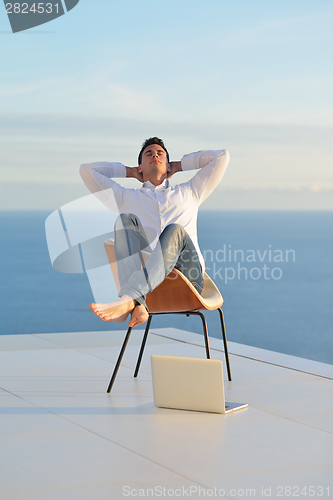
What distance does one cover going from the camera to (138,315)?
7.79 ft

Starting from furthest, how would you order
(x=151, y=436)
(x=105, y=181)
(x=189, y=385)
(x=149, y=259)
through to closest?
(x=105, y=181)
(x=149, y=259)
(x=189, y=385)
(x=151, y=436)

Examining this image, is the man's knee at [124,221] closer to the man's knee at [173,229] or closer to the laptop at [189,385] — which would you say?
the man's knee at [173,229]

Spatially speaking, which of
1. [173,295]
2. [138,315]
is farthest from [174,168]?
[138,315]

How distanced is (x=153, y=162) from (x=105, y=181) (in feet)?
0.93

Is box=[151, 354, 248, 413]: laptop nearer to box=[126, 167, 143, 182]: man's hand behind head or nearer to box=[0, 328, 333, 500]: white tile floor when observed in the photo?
box=[0, 328, 333, 500]: white tile floor

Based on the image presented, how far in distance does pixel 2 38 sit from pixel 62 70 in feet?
4.83

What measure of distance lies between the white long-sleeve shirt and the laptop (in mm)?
907

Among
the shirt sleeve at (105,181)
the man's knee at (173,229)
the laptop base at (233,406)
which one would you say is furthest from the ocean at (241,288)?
the laptop base at (233,406)

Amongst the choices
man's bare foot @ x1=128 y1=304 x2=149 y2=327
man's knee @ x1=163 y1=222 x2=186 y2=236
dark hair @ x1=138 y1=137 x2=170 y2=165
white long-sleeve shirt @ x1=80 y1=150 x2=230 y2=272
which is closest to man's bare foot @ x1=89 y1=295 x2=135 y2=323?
man's bare foot @ x1=128 y1=304 x2=149 y2=327

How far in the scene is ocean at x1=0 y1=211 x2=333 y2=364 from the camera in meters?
10.7

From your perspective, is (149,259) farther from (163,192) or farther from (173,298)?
(163,192)

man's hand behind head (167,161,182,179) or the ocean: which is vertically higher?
man's hand behind head (167,161,182,179)

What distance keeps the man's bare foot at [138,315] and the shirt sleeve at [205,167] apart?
99 cm

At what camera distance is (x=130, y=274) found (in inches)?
101
